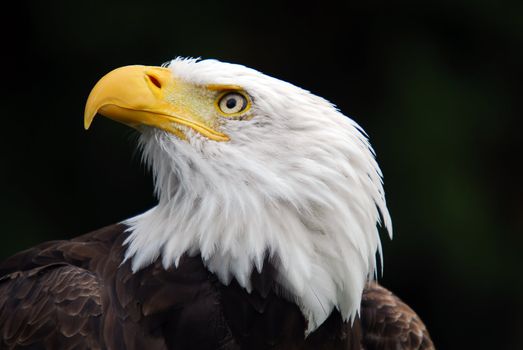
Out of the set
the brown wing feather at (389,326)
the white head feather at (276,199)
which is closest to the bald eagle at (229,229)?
the white head feather at (276,199)

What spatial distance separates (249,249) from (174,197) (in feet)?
1.11

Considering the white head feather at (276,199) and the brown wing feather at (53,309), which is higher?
the white head feather at (276,199)

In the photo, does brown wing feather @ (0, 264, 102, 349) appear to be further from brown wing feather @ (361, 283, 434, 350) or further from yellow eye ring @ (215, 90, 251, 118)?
brown wing feather @ (361, 283, 434, 350)

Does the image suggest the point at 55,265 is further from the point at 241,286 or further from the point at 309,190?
the point at 309,190

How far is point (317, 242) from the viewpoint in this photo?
9.93ft

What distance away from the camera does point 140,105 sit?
3.02 m

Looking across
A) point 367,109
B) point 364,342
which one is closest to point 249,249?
point 364,342

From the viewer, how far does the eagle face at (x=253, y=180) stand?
2979 mm

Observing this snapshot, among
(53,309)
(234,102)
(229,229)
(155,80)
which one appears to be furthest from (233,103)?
(53,309)

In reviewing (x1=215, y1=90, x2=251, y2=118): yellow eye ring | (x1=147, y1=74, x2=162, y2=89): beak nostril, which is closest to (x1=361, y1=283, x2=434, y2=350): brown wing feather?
(x1=215, y1=90, x2=251, y2=118): yellow eye ring

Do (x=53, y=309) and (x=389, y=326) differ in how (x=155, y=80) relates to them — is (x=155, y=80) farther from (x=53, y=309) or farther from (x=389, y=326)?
(x=389, y=326)

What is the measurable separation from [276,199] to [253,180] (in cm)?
10

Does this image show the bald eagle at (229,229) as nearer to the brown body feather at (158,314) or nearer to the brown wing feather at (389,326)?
the brown body feather at (158,314)

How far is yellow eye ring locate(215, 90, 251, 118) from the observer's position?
3.08 metres
